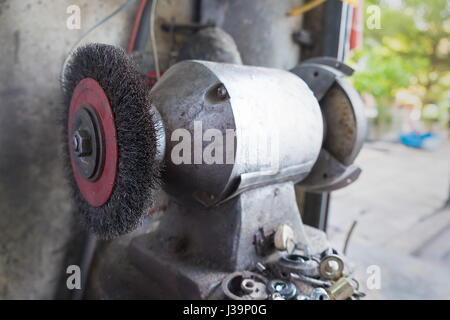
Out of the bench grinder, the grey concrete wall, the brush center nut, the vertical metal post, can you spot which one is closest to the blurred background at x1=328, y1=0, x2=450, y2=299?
the vertical metal post

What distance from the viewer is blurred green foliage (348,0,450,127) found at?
21.8 ft

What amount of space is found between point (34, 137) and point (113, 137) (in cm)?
51

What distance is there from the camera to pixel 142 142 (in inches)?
25.6

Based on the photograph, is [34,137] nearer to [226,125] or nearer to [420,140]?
[226,125]

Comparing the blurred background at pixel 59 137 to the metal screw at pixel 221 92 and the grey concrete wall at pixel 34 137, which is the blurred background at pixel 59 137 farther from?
the metal screw at pixel 221 92

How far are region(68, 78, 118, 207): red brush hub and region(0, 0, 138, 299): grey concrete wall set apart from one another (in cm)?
34

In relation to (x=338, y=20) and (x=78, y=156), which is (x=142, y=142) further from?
(x=338, y=20)

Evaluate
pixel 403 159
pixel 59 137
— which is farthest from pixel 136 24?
pixel 403 159

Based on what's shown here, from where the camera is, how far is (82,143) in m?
0.70

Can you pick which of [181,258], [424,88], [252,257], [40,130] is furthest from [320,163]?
[424,88]

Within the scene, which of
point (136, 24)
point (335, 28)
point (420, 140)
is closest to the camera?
point (136, 24)

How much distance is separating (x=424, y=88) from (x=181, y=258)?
27.9 ft

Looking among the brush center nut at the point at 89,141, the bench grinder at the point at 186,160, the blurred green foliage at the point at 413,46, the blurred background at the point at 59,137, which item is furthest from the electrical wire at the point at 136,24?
the blurred green foliage at the point at 413,46

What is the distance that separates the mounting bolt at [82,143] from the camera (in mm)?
698
